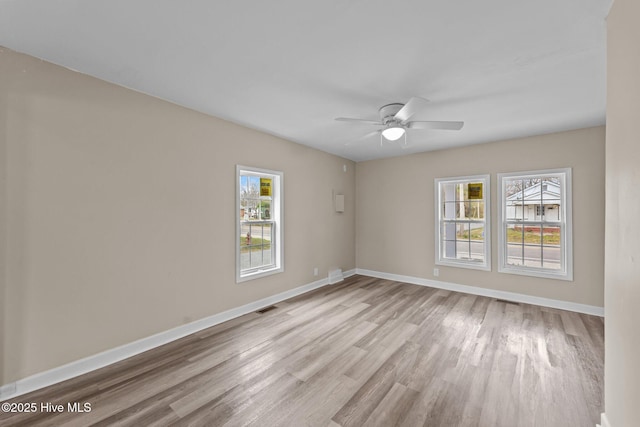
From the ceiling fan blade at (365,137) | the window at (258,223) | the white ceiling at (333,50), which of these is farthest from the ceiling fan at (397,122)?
the window at (258,223)

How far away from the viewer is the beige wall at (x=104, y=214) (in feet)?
6.46

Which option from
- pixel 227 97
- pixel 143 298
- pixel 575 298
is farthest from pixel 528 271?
pixel 143 298

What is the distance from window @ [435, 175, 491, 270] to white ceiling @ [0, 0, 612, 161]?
166cm

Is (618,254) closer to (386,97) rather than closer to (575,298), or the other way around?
(386,97)

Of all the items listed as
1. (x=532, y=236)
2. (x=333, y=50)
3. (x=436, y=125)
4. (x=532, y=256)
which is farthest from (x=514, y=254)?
(x=333, y=50)

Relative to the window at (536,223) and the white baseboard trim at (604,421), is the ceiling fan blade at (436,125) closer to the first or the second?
the window at (536,223)

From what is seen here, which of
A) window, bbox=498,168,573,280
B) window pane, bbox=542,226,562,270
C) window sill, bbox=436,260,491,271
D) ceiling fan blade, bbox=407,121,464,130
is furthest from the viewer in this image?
window sill, bbox=436,260,491,271

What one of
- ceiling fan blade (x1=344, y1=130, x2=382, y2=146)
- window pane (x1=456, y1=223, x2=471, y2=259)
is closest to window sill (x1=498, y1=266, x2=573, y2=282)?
window pane (x1=456, y1=223, x2=471, y2=259)

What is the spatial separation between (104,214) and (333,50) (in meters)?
2.50

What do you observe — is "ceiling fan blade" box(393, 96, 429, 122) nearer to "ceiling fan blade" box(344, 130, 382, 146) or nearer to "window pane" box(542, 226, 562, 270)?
"ceiling fan blade" box(344, 130, 382, 146)

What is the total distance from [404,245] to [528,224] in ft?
6.66

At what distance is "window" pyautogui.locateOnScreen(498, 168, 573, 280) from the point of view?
375cm

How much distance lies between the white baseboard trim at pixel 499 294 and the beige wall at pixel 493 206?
0.22 ft

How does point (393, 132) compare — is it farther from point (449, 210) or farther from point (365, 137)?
point (449, 210)
